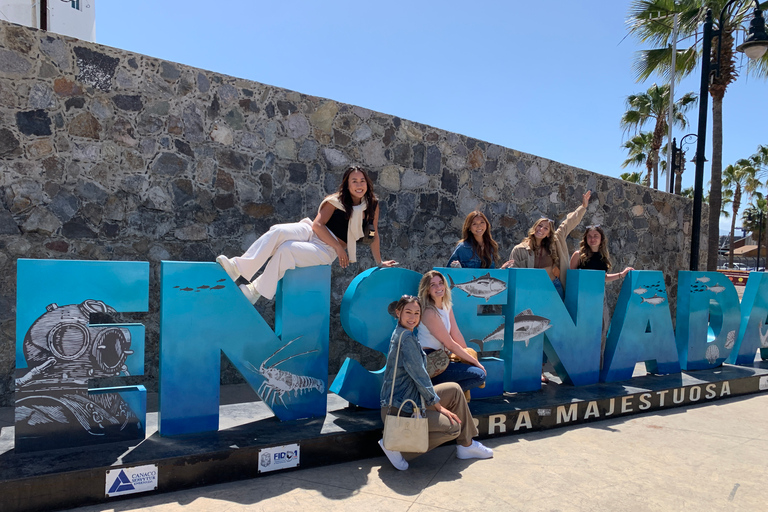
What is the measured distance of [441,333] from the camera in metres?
4.10

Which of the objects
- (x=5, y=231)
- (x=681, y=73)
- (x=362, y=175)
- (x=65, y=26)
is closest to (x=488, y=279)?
(x=362, y=175)

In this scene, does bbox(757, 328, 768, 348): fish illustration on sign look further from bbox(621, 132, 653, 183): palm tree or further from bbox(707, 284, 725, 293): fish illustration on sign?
bbox(621, 132, 653, 183): palm tree

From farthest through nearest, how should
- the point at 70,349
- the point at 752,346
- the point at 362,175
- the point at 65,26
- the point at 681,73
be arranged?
the point at 681,73 < the point at 65,26 < the point at 752,346 < the point at 362,175 < the point at 70,349

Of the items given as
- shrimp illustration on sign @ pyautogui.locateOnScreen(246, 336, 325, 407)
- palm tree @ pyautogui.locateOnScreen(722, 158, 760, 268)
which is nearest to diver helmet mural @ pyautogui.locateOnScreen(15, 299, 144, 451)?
shrimp illustration on sign @ pyautogui.locateOnScreen(246, 336, 325, 407)

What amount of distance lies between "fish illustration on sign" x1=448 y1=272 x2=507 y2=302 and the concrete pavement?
1.22 metres

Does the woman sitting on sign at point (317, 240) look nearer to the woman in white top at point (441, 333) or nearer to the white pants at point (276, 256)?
the white pants at point (276, 256)

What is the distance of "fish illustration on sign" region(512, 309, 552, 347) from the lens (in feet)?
16.2

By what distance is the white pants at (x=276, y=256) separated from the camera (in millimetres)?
3824

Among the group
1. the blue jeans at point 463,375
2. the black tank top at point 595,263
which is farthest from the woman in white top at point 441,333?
the black tank top at point 595,263

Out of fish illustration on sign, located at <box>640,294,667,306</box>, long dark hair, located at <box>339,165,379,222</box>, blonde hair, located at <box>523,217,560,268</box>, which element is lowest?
fish illustration on sign, located at <box>640,294,667,306</box>

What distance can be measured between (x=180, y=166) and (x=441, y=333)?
111 inches

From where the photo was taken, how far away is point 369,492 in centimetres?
327

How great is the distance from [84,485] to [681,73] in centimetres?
1713

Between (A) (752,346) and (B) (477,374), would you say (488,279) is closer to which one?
(B) (477,374)
